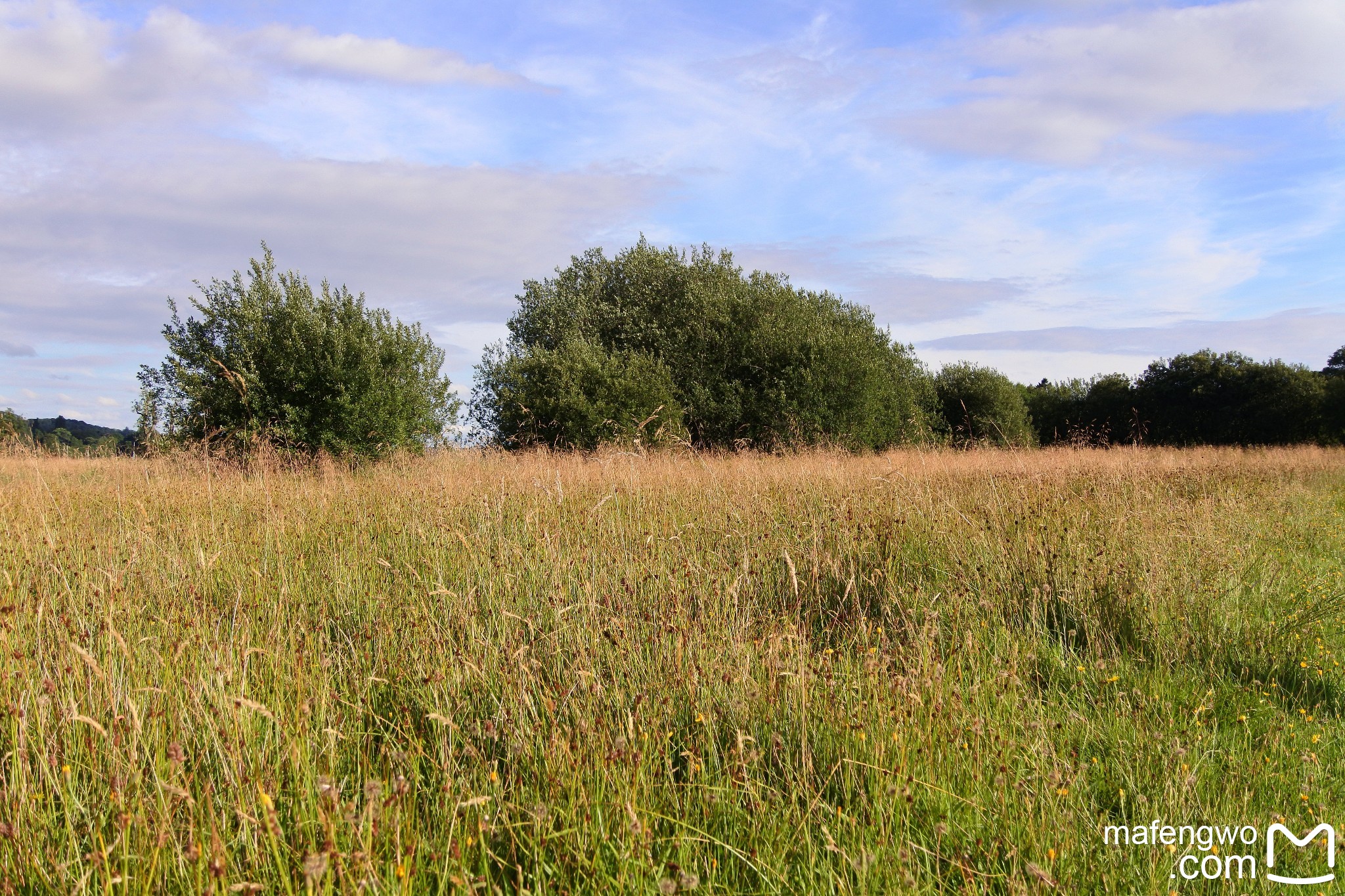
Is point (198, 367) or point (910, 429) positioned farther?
point (910, 429)

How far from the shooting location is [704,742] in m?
2.83

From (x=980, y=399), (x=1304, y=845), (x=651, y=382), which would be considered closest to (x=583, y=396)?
(x=651, y=382)

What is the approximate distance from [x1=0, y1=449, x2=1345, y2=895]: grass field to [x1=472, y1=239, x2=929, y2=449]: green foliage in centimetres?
1343

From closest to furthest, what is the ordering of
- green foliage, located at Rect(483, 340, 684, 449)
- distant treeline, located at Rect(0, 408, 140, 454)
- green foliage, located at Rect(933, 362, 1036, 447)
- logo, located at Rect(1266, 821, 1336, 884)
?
1. logo, located at Rect(1266, 821, 1336, 884)
2. distant treeline, located at Rect(0, 408, 140, 454)
3. green foliage, located at Rect(483, 340, 684, 449)
4. green foliage, located at Rect(933, 362, 1036, 447)

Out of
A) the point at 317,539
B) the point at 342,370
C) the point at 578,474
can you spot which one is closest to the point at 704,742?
the point at 317,539

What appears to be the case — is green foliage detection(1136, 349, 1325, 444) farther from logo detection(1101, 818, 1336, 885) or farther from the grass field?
logo detection(1101, 818, 1336, 885)

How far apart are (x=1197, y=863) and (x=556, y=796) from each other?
6.94ft

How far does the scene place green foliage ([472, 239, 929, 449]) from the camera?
19.8 metres

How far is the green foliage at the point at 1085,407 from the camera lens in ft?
114

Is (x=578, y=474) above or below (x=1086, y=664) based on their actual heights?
above

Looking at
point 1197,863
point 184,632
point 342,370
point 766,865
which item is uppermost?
point 342,370

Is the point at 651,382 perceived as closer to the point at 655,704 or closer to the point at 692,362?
the point at 692,362

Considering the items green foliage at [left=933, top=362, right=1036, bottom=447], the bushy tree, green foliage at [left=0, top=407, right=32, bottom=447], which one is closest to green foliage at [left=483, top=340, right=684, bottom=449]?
green foliage at [left=0, top=407, right=32, bottom=447]

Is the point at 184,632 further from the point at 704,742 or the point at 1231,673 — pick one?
the point at 1231,673
